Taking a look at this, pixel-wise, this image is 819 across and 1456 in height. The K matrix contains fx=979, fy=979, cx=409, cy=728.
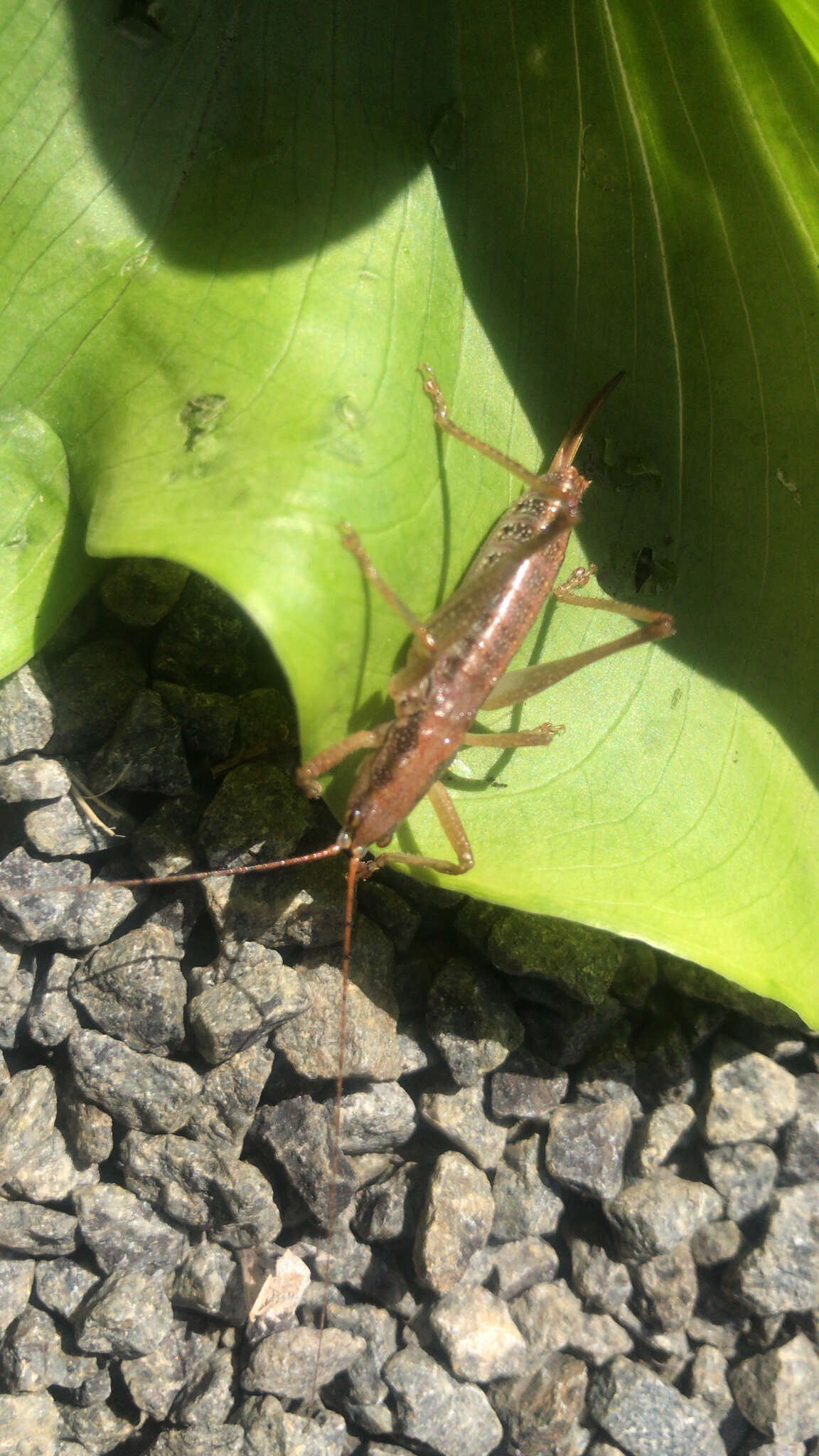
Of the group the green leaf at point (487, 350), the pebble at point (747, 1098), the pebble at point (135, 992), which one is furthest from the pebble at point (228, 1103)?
the pebble at point (747, 1098)

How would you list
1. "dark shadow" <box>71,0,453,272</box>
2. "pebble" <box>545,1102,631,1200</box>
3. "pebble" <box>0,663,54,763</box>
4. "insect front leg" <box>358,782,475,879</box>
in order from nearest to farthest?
1. "dark shadow" <box>71,0,453,272</box>
2. "insect front leg" <box>358,782,475,879</box>
3. "pebble" <box>0,663,54,763</box>
4. "pebble" <box>545,1102,631,1200</box>

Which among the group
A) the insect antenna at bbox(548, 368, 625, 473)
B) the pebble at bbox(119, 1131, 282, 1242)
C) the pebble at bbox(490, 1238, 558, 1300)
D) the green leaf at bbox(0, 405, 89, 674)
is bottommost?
the pebble at bbox(490, 1238, 558, 1300)

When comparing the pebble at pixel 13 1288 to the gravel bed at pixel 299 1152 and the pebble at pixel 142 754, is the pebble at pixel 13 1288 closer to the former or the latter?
the gravel bed at pixel 299 1152

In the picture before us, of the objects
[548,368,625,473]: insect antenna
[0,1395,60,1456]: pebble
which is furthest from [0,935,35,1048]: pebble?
[548,368,625,473]: insect antenna

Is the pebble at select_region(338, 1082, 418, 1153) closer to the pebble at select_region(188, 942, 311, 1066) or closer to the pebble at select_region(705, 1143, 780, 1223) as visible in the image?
the pebble at select_region(188, 942, 311, 1066)

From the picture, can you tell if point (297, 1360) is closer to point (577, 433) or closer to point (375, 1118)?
point (375, 1118)

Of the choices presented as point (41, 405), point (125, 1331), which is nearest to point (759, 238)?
point (41, 405)

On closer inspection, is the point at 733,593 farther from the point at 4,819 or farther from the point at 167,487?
the point at 4,819
